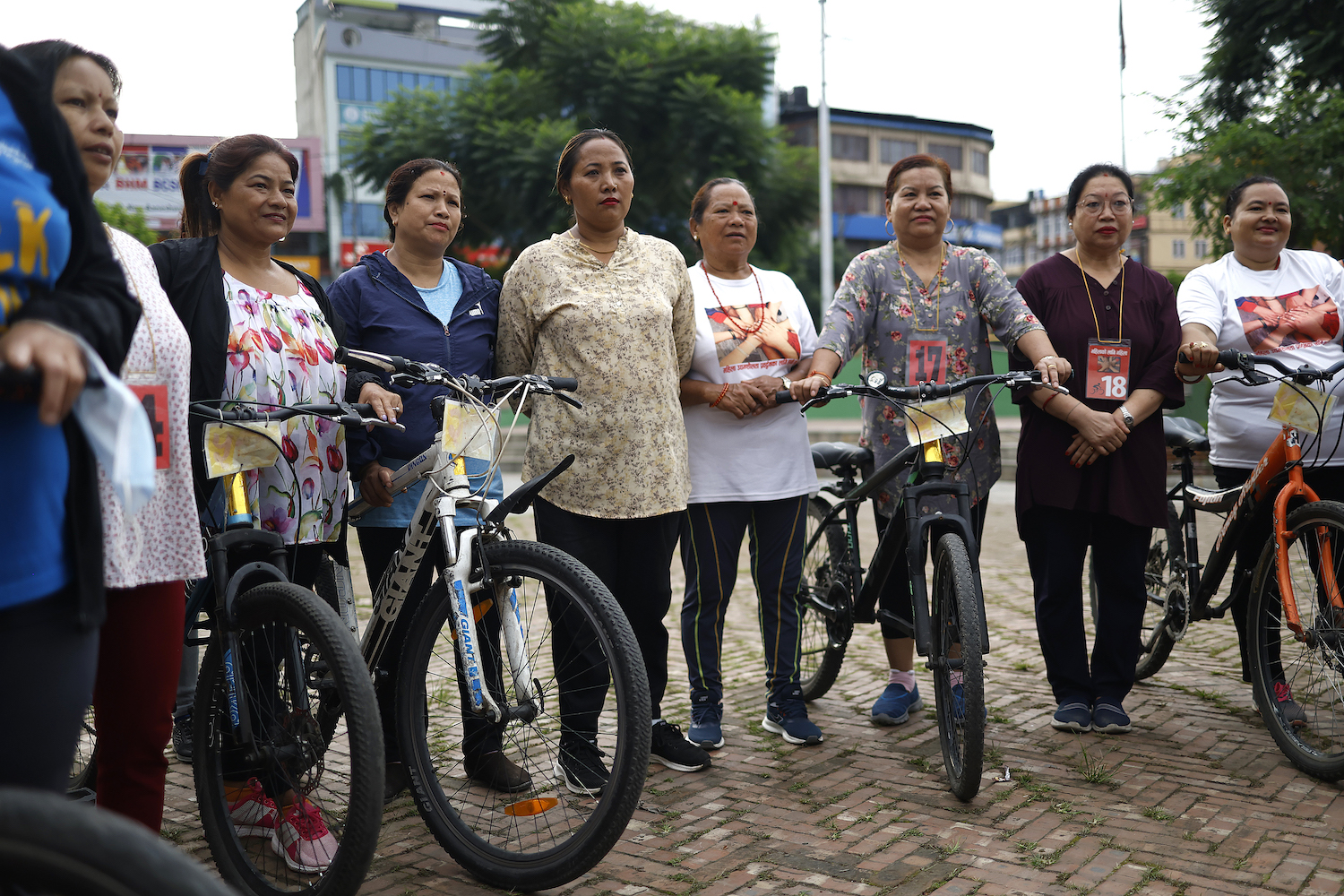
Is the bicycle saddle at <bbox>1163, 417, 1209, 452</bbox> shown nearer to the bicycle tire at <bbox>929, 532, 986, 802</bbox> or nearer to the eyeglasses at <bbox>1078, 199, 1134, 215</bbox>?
the eyeglasses at <bbox>1078, 199, 1134, 215</bbox>

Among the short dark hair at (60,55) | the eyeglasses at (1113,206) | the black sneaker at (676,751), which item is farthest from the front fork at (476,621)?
the eyeglasses at (1113,206)

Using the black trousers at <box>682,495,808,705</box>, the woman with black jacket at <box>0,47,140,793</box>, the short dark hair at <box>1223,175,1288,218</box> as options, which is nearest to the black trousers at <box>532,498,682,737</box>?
the black trousers at <box>682,495,808,705</box>

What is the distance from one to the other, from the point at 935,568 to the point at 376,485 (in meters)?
1.84

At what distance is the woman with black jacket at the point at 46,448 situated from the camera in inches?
58.1

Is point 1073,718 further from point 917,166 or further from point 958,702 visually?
point 917,166

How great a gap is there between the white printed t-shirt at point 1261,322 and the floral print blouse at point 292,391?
10.3ft

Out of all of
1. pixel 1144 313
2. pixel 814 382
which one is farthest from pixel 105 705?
pixel 1144 313

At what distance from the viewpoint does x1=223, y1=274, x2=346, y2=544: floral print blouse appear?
3.18 metres

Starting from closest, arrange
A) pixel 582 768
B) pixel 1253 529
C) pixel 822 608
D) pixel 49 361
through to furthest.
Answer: pixel 49 361 < pixel 582 768 < pixel 1253 529 < pixel 822 608

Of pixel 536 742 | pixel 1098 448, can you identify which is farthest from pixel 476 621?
pixel 1098 448

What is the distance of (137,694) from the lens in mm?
2369

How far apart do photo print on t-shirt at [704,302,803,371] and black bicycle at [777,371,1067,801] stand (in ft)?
0.87

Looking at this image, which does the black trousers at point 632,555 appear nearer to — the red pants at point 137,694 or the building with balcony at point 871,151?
the red pants at point 137,694

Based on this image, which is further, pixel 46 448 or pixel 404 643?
pixel 404 643
